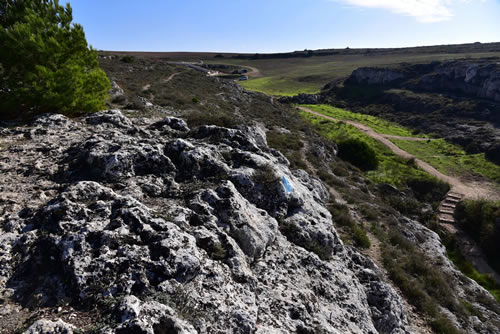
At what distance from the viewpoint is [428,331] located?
33.9ft

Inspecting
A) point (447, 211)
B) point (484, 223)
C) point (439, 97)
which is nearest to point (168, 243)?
point (484, 223)

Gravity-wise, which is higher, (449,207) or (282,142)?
(282,142)

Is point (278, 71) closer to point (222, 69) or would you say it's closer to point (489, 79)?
point (222, 69)

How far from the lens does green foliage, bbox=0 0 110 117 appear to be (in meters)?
11.7

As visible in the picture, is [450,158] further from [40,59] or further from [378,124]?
[40,59]

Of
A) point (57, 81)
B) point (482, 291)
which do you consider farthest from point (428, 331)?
point (57, 81)

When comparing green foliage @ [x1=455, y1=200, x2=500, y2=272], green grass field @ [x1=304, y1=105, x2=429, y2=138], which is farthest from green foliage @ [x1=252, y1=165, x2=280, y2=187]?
green grass field @ [x1=304, y1=105, x2=429, y2=138]

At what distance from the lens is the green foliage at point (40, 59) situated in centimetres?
1172

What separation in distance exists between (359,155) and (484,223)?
15380 millimetres

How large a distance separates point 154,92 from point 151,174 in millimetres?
28059

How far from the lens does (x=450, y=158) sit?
43438mm

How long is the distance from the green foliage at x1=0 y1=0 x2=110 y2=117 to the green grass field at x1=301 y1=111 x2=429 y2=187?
31.1m

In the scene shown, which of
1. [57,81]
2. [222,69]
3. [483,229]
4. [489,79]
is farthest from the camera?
[222,69]

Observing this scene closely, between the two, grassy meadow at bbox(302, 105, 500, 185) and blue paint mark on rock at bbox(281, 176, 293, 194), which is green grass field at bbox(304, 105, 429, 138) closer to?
grassy meadow at bbox(302, 105, 500, 185)
